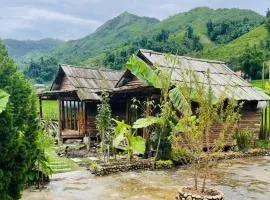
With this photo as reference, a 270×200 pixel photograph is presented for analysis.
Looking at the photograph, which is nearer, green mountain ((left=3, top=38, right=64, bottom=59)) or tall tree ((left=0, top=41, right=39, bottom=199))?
tall tree ((left=0, top=41, right=39, bottom=199))

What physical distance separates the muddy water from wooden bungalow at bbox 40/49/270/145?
4.07 m

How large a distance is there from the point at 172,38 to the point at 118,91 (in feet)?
187

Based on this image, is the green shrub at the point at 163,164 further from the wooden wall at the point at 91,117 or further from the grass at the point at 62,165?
the wooden wall at the point at 91,117

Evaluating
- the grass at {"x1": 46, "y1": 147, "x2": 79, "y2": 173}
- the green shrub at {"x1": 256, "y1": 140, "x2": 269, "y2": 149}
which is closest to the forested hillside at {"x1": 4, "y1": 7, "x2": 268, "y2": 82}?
the grass at {"x1": 46, "y1": 147, "x2": 79, "y2": 173}

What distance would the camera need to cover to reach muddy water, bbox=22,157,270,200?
1080cm

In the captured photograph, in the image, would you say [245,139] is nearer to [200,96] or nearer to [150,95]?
[150,95]

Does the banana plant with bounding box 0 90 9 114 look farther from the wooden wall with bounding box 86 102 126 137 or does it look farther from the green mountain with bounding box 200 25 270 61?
the green mountain with bounding box 200 25 270 61

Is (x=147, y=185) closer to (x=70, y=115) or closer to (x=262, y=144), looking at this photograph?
(x=262, y=144)

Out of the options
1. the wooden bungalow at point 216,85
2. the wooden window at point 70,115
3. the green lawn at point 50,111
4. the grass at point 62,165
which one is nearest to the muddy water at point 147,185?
the grass at point 62,165

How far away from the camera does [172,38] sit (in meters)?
74.0

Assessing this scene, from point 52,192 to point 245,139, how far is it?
10227 millimetres

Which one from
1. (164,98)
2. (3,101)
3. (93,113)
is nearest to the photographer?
(3,101)

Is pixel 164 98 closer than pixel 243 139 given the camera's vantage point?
Yes

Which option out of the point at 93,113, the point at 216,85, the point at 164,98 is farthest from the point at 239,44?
the point at 164,98
